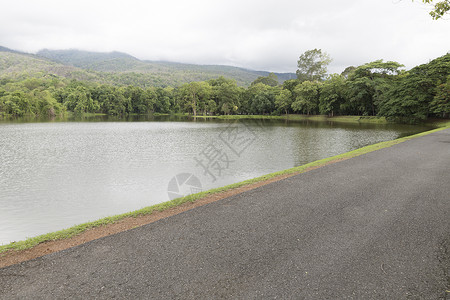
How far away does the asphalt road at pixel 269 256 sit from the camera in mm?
3729

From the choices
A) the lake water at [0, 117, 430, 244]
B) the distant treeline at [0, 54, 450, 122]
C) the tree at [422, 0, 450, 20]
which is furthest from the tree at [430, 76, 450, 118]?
the tree at [422, 0, 450, 20]

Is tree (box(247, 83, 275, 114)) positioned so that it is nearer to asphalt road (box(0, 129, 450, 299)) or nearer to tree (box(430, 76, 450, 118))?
tree (box(430, 76, 450, 118))

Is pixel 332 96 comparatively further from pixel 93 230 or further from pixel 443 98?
pixel 93 230

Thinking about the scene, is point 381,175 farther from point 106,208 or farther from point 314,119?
point 314,119

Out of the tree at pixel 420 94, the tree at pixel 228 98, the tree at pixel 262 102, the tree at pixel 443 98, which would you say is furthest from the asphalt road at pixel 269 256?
the tree at pixel 228 98

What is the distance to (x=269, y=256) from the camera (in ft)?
15.0

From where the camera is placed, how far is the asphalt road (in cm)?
373

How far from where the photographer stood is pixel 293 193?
8148 mm

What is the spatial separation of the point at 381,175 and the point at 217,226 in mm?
7971

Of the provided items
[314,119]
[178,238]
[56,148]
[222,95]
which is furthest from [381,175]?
[222,95]

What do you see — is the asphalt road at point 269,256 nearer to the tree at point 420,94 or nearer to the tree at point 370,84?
the tree at point 420,94

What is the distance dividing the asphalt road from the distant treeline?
157 ft

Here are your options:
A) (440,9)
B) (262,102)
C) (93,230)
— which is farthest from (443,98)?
(93,230)

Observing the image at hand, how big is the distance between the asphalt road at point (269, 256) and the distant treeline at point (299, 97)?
4778 cm
